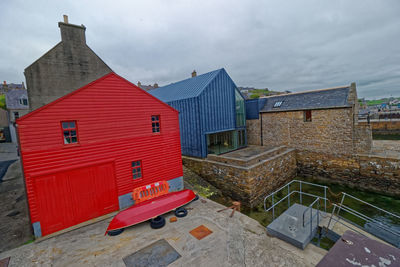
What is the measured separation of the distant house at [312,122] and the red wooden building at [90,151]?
Result: 12864mm

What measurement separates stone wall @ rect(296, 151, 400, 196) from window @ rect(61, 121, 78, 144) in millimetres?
18097

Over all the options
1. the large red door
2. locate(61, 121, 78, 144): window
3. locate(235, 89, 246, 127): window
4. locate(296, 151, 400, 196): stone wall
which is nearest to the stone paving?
the large red door

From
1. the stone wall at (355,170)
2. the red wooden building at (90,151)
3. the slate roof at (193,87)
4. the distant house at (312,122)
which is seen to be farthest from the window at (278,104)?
the red wooden building at (90,151)

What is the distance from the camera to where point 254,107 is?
20734mm

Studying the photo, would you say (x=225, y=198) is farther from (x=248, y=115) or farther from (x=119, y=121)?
(x=248, y=115)

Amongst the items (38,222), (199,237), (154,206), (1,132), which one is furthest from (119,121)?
(1,132)

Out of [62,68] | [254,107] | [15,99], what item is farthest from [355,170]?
[15,99]

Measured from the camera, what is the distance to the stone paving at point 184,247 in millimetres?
5755

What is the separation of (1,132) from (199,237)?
46201 mm

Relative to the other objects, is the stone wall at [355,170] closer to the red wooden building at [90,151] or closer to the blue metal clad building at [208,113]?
the blue metal clad building at [208,113]

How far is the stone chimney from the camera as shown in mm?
13023

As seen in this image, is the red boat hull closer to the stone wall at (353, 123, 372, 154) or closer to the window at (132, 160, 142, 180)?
the window at (132, 160, 142, 180)

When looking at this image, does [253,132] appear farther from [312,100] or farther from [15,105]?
[15,105]

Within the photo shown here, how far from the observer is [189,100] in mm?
15578
